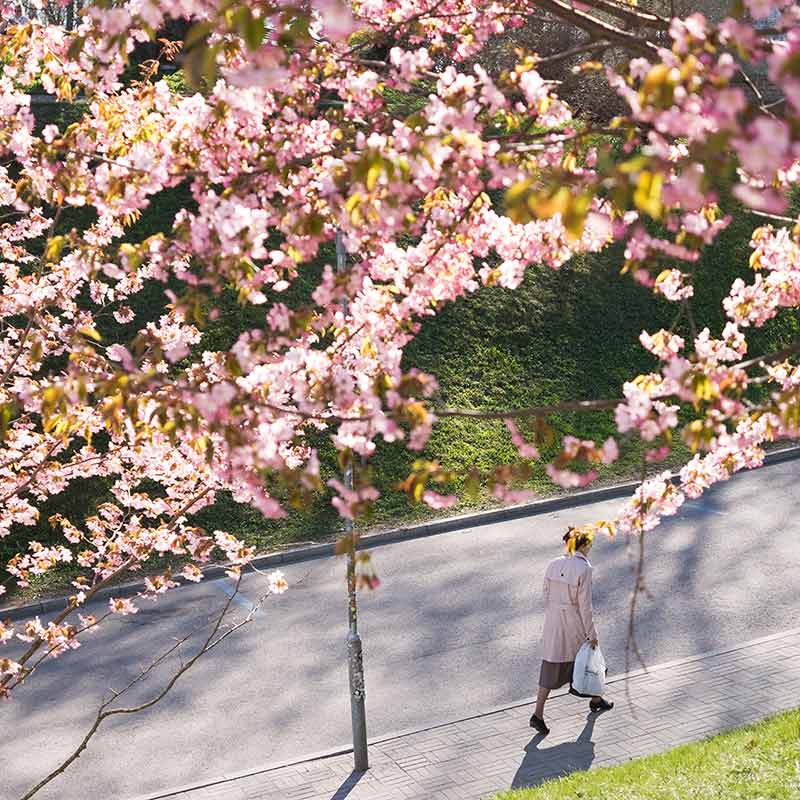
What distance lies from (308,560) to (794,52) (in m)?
13.1

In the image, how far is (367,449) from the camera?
5074mm

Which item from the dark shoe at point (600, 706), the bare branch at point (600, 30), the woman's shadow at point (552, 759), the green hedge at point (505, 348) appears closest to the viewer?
the bare branch at point (600, 30)

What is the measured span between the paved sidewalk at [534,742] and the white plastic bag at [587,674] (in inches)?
12.7

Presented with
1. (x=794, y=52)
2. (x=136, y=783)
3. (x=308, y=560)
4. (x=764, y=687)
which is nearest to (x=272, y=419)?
(x=794, y=52)

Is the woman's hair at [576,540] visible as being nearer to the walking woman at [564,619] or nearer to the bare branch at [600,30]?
the walking woman at [564,619]

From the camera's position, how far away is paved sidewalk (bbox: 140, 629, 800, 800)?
9.45m

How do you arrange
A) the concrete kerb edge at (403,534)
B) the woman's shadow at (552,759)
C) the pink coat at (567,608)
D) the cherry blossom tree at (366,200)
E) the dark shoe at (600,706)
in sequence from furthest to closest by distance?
the concrete kerb edge at (403,534) < the dark shoe at (600,706) < the pink coat at (567,608) < the woman's shadow at (552,759) < the cherry blossom tree at (366,200)

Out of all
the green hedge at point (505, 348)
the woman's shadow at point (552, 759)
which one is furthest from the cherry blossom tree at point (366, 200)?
the green hedge at point (505, 348)

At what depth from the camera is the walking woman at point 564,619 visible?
1004 centimetres

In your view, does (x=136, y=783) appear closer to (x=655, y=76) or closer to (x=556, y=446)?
(x=655, y=76)

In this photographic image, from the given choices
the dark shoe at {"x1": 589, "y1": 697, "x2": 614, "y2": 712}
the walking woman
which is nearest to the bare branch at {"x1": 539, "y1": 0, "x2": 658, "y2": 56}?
the walking woman

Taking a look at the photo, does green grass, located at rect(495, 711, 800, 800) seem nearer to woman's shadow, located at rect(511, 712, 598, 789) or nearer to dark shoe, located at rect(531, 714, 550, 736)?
woman's shadow, located at rect(511, 712, 598, 789)

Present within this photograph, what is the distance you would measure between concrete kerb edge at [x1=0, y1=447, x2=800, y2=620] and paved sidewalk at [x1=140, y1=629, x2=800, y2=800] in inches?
181

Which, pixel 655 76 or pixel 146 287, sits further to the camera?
pixel 146 287
